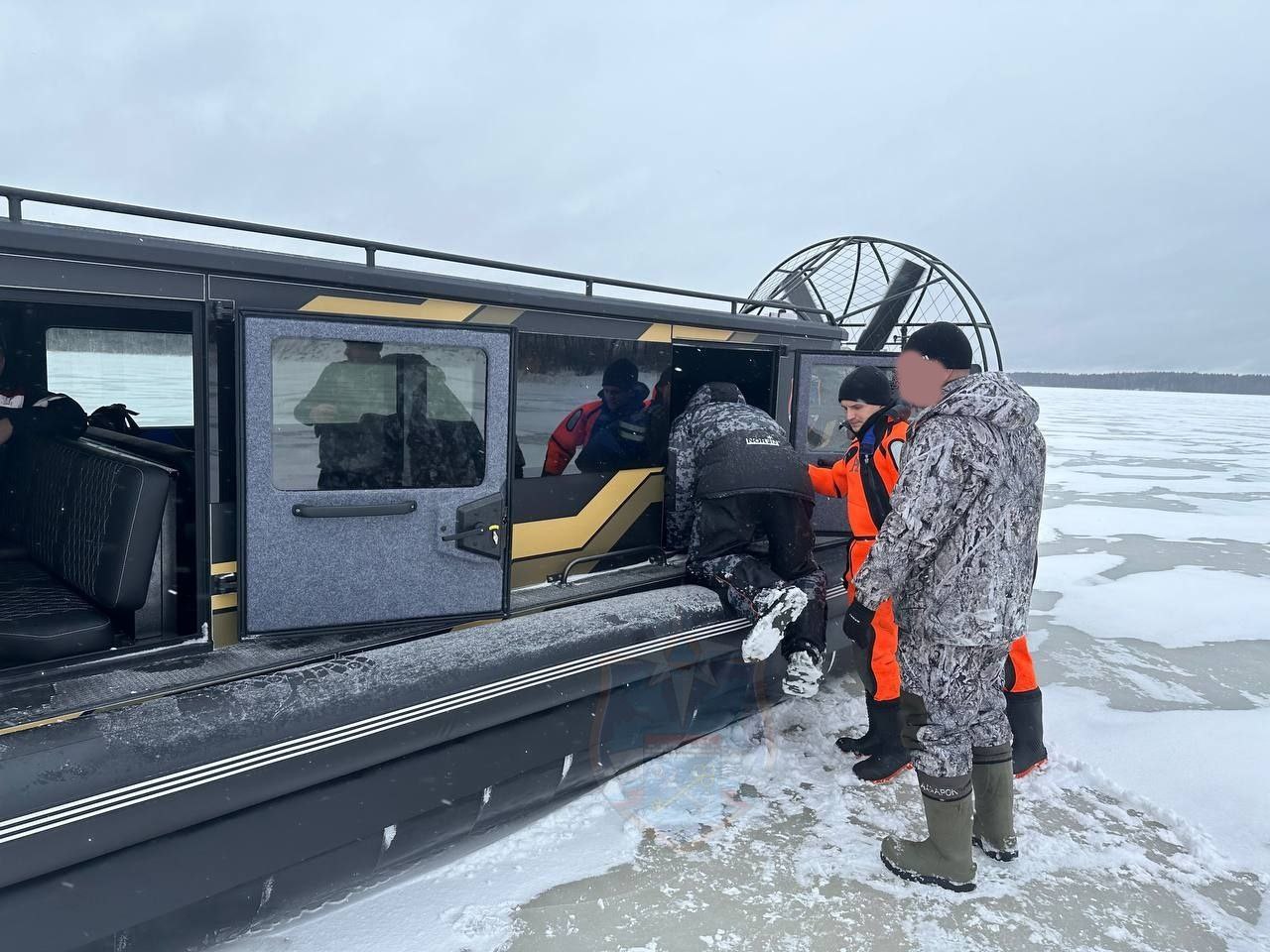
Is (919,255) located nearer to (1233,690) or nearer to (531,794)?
(1233,690)

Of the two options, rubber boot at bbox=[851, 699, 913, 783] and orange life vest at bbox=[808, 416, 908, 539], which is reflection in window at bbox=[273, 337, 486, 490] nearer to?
orange life vest at bbox=[808, 416, 908, 539]

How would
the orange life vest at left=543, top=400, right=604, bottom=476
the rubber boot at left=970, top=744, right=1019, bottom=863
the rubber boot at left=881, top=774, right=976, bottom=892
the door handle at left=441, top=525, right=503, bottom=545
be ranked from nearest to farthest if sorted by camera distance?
the rubber boot at left=881, top=774, right=976, bottom=892 < the rubber boot at left=970, top=744, right=1019, bottom=863 < the door handle at left=441, top=525, right=503, bottom=545 < the orange life vest at left=543, top=400, right=604, bottom=476

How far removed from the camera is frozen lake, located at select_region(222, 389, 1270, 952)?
2508 millimetres

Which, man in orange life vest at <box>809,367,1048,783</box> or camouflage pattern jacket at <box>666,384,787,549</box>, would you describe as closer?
man in orange life vest at <box>809,367,1048,783</box>

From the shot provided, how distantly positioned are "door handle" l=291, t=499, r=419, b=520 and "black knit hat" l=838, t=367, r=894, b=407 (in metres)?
1.93

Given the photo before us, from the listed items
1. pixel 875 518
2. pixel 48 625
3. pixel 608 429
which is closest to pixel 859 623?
pixel 875 518

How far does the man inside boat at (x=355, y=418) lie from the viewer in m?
2.79

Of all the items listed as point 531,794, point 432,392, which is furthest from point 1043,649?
point 432,392

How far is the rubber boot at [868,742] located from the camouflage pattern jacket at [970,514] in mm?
980

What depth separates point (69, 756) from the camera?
1.96 m

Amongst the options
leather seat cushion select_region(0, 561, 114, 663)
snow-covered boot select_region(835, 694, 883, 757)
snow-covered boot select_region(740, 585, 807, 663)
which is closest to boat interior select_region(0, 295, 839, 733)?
leather seat cushion select_region(0, 561, 114, 663)

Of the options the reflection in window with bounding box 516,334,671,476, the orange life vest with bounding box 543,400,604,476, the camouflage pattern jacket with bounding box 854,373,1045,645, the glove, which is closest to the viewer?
the camouflage pattern jacket with bounding box 854,373,1045,645

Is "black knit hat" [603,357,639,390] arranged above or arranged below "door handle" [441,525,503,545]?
above

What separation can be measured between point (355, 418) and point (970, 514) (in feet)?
6.98
